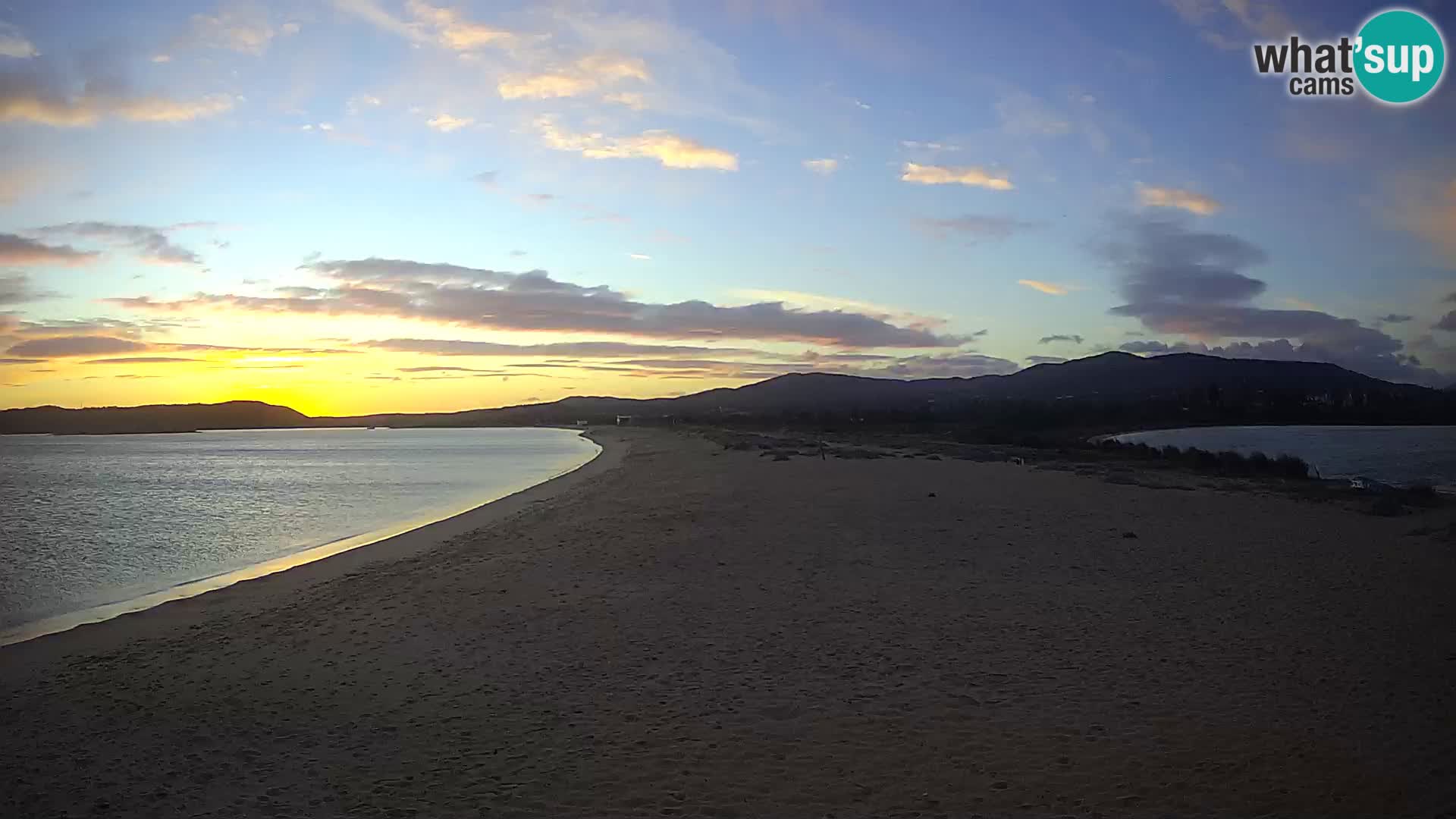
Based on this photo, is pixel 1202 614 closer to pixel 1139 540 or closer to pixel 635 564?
pixel 1139 540

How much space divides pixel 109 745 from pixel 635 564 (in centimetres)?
646

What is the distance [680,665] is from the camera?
23.9 ft

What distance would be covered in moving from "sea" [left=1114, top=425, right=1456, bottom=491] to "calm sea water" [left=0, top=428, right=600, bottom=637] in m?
28.9

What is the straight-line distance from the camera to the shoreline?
10.2 metres

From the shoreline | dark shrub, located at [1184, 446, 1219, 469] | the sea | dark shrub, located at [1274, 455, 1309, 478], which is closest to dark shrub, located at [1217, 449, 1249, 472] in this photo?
dark shrub, located at [1184, 446, 1219, 469]

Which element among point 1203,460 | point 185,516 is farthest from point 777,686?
point 1203,460

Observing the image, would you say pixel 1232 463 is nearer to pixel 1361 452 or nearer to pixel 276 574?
pixel 1361 452

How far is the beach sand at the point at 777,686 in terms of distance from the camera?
4.96m

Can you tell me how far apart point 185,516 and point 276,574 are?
42.2ft

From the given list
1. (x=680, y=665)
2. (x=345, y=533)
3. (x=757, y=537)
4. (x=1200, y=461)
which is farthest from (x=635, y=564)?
(x=1200, y=461)

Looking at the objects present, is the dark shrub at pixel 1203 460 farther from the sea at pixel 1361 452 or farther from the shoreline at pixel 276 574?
the shoreline at pixel 276 574

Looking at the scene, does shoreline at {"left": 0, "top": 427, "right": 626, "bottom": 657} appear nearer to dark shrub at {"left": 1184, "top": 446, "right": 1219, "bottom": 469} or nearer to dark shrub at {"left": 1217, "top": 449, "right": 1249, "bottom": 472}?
dark shrub at {"left": 1217, "top": 449, "right": 1249, "bottom": 472}

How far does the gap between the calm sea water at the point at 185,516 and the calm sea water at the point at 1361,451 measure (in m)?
30.5

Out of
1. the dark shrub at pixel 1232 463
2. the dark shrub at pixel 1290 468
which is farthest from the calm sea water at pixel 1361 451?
the dark shrub at pixel 1232 463
